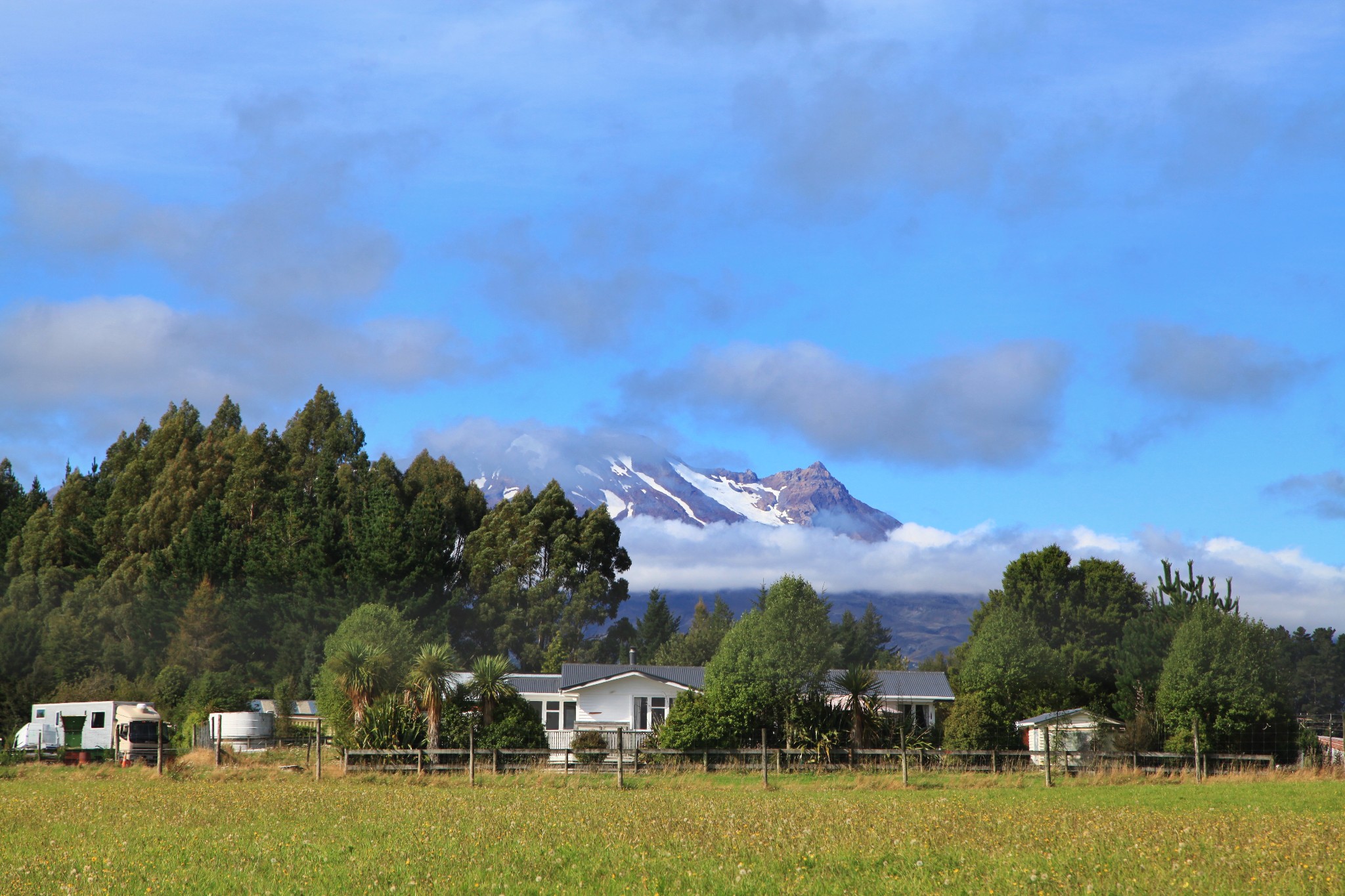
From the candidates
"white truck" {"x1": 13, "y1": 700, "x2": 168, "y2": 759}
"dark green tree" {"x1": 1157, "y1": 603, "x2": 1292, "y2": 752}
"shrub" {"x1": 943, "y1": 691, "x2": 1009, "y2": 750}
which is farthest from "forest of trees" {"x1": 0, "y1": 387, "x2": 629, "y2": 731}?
"dark green tree" {"x1": 1157, "y1": 603, "x2": 1292, "y2": 752}

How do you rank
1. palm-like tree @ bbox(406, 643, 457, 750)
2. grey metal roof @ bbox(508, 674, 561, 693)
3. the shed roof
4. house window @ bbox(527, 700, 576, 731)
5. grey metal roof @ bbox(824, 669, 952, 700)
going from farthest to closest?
1. the shed roof
2. grey metal roof @ bbox(508, 674, 561, 693)
3. house window @ bbox(527, 700, 576, 731)
4. grey metal roof @ bbox(824, 669, 952, 700)
5. palm-like tree @ bbox(406, 643, 457, 750)

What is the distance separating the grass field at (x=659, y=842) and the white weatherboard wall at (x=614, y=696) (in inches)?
1167

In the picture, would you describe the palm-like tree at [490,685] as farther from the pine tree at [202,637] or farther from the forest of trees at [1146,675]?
the pine tree at [202,637]

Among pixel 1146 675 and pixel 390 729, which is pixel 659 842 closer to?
pixel 390 729

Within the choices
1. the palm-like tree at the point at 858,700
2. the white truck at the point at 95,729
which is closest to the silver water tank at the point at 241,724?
the white truck at the point at 95,729

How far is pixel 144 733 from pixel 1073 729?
129 ft

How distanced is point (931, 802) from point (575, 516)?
71.5 meters

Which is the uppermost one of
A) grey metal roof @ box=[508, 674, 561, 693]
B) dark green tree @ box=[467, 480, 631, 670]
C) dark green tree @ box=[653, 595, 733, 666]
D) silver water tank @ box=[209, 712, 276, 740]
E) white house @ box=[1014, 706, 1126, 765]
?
dark green tree @ box=[467, 480, 631, 670]

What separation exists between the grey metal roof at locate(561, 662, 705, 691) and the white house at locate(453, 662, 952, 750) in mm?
35

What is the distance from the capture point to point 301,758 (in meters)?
42.8

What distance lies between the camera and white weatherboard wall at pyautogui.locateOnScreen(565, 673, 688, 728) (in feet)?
190

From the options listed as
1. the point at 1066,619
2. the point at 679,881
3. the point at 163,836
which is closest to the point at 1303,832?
the point at 679,881

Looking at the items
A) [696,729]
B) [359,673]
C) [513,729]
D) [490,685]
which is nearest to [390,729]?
[359,673]

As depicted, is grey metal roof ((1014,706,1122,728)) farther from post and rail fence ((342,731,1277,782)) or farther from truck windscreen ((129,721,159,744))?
truck windscreen ((129,721,159,744))
